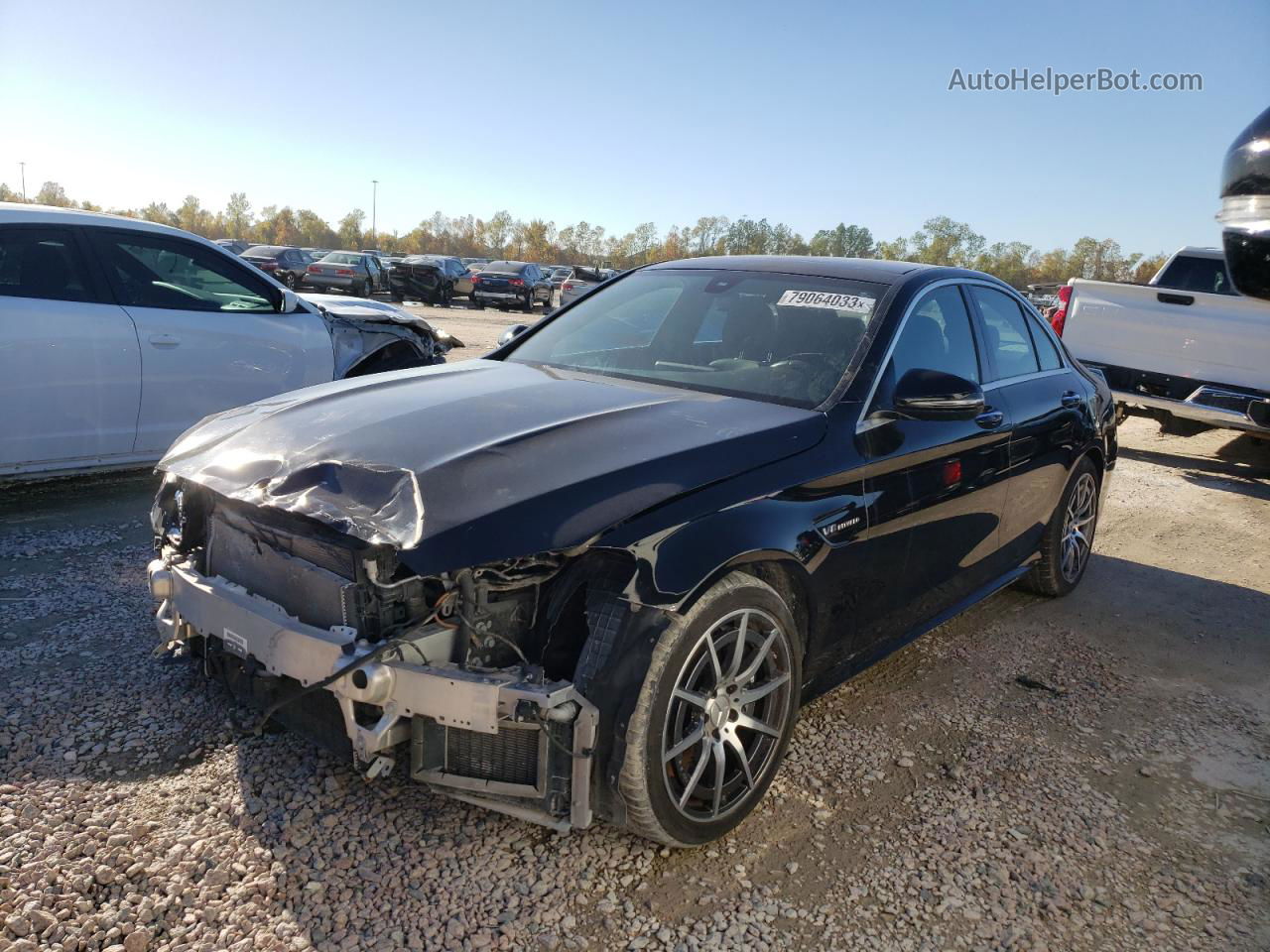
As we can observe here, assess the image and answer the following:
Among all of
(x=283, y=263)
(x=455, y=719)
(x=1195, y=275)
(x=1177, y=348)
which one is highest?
(x=1195, y=275)

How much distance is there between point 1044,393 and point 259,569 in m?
3.59

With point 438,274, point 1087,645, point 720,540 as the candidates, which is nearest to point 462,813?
point 720,540

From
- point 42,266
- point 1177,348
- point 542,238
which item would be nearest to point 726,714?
→ point 42,266

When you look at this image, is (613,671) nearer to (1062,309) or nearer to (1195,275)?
(1062,309)

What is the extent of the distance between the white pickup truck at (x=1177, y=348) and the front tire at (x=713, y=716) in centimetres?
682

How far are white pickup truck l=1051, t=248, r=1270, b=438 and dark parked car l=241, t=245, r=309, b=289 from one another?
975 inches

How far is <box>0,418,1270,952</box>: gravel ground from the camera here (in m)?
2.26

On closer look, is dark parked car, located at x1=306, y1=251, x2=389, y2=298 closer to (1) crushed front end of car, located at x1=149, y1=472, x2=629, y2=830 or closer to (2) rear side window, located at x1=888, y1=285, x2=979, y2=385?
(2) rear side window, located at x1=888, y1=285, x2=979, y2=385

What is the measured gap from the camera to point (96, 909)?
2.19m

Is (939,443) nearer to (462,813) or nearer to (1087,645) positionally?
(1087,645)

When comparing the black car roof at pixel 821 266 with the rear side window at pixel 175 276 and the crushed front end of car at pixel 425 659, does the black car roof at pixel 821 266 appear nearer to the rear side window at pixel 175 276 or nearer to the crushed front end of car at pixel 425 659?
the crushed front end of car at pixel 425 659

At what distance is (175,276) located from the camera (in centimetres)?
555

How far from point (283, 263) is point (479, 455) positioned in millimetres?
29728

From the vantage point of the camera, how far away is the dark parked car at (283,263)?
2853 cm
